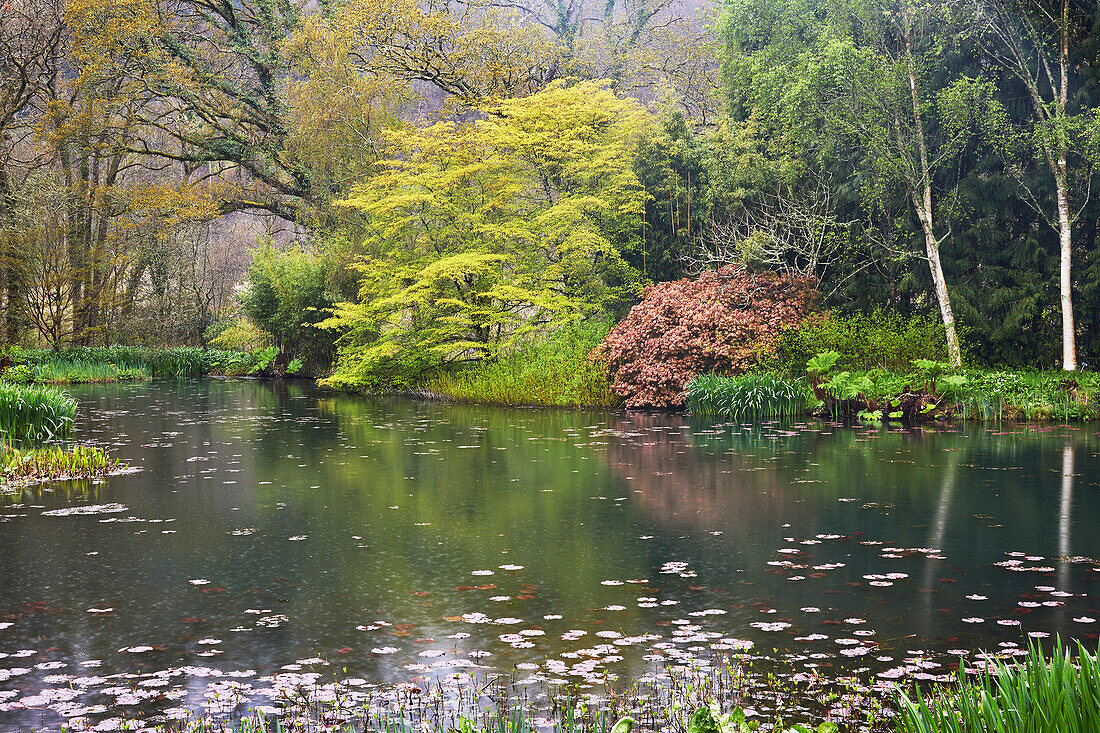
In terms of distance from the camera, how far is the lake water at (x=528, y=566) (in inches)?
195

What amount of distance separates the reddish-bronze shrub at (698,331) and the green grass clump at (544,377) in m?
0.59

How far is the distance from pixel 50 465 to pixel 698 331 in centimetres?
1212

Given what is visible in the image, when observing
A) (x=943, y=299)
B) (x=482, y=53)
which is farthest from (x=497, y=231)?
(x=943, y=299)

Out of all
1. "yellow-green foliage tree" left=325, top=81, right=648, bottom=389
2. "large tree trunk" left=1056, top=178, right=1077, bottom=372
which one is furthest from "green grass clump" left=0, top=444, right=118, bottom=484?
"large tree trunk" left=1056, top=178, right=1077, bottom=372

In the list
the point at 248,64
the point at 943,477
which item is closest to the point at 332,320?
the point at 248,64

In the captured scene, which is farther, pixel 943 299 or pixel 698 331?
pixel 698 331

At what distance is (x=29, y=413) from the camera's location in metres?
14.3

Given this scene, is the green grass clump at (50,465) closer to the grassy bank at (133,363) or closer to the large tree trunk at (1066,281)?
the large tree trunk at (1066,281)

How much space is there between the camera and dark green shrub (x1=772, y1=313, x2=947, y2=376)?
19.3 meters

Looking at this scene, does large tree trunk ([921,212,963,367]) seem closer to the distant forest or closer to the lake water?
the distant forest

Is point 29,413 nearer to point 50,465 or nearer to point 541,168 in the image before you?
point 50,465

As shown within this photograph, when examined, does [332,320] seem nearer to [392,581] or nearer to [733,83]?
[733,83]

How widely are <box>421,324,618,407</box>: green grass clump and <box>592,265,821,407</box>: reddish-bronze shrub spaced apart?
1.93ft

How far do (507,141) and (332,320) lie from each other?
663 cm
